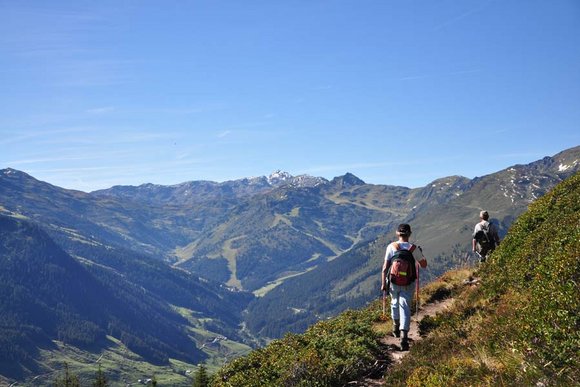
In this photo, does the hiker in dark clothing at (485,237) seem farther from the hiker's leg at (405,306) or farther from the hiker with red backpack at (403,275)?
the hiker's leg at (405,306)

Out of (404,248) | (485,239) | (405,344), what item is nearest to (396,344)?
(405,344)

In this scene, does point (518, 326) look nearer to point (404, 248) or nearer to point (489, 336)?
point (489, 336)

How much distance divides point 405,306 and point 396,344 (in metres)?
1.69

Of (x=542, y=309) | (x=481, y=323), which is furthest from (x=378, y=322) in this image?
(x=542, y=309)

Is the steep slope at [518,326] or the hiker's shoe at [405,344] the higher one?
the steep slope at [518,326]

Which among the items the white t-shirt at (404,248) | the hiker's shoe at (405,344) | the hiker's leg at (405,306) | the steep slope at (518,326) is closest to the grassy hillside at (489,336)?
the steep slope at (518,326)

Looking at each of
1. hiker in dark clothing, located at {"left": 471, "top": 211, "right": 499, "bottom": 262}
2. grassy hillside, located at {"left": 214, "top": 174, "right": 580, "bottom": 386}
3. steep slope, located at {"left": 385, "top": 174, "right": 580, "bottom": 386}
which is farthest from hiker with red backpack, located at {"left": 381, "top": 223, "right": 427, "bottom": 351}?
hiker in dark clothing, located at {"left": 471, "top": 211, "right": 499, "bottom": 262}

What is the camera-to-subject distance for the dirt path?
12211mm

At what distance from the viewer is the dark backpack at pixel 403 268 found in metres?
14.2

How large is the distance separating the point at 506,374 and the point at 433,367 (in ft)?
7.67

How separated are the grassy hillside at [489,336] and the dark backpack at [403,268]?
180 centimetres

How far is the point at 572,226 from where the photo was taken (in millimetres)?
15367

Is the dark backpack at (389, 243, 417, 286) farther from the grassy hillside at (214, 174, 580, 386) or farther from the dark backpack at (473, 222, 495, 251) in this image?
the dark backpack at (473, 222, 495, 251)

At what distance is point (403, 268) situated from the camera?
14.2m
